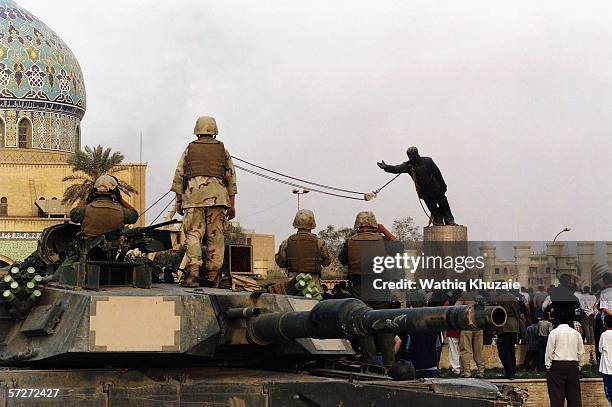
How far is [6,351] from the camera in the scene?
13.2 metres

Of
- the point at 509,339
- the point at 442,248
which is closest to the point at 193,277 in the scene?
the point at 509,339

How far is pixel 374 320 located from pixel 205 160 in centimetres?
426

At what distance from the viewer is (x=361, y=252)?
678 inches

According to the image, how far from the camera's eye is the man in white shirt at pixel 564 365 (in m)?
18.8

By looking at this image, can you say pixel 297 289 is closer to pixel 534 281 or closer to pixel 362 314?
pixel 362 314

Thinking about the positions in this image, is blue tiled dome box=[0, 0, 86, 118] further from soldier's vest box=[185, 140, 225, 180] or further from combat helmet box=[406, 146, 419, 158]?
soldier's vest box=[185, 140, 225, 180]

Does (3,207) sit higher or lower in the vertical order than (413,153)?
higher

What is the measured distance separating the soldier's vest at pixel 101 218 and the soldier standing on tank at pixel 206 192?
857 mm

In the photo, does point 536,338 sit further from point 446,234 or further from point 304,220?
point 304,220

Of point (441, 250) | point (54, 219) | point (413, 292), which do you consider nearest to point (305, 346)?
point (413, 292)

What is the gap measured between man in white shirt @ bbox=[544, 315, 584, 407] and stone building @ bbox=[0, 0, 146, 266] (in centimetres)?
6523

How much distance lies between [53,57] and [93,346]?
242 feet

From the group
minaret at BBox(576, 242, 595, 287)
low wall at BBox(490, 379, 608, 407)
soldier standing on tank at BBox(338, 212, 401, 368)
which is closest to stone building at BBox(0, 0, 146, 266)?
minaret at BBox(576, 242, 595, 287)

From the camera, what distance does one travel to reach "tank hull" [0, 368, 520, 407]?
11586mm
